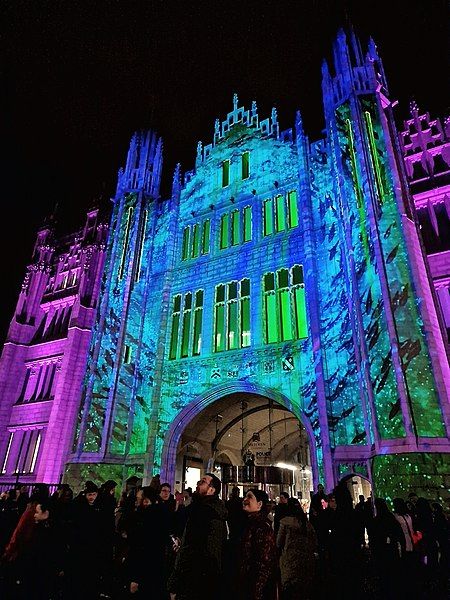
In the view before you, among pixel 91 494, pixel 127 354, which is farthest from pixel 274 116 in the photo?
pixel 91 494

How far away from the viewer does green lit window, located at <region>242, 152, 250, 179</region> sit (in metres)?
22.2

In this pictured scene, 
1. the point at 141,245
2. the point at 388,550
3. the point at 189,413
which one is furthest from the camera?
the point at 141,245

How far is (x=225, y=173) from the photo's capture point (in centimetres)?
2312

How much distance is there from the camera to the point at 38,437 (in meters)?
22.0

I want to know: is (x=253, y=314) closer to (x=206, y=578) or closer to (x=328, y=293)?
(x=328, y=293)

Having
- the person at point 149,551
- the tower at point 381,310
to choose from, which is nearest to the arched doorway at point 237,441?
the tower at point 381,310

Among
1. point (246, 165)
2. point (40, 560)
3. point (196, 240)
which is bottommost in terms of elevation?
point (40, 560)

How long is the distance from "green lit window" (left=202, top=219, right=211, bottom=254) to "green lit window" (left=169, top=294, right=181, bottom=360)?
2.96 meters

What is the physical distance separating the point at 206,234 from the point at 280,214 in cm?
436

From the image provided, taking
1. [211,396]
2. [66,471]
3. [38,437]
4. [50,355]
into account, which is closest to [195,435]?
[211,396]

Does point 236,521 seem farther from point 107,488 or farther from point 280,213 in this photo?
point 280,213

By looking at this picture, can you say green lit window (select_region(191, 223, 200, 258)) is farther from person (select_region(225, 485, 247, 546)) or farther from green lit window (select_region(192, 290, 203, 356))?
person (select_region(225, 485, 247, 546))

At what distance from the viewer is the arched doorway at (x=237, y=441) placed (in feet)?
→ 58.2

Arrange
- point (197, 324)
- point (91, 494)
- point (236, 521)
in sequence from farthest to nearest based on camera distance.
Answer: point (197, 324)
point (91, 494)
point (236, 521)
